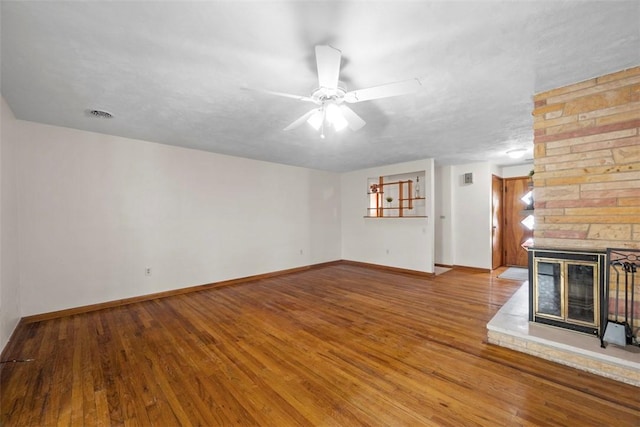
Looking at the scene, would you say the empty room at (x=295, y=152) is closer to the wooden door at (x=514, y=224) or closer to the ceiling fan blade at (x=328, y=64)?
the ceiling fan blade at (x=328, y=64)

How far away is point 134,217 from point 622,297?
588 centimetres

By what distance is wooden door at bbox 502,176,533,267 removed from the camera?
6199 millimetres

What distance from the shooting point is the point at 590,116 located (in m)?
2.34

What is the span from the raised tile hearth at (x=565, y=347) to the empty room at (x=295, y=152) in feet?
0.05

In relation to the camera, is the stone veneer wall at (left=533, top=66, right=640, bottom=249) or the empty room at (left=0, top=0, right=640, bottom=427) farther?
the stone veneer wall at (left=533, top=66, right=640, bottom=249)

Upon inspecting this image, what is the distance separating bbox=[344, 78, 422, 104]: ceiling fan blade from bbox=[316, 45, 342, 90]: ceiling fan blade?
185 millimetres

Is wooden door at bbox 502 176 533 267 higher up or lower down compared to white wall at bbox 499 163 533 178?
lower down

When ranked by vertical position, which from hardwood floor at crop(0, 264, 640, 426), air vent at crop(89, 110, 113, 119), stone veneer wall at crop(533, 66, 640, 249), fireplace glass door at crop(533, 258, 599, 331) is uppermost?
air vent at crop(89, 110, 113, 119)

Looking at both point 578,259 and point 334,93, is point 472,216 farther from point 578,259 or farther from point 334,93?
point 334,93

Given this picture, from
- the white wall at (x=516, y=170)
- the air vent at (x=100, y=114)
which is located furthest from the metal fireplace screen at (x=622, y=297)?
the air vent at (x=100, y=114)

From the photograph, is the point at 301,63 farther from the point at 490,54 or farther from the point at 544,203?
the point at 544,203

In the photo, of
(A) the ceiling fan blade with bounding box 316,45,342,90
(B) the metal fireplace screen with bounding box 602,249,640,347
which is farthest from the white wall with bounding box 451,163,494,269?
(A) the ceiling fan blade with bounding box 316,45,342,90

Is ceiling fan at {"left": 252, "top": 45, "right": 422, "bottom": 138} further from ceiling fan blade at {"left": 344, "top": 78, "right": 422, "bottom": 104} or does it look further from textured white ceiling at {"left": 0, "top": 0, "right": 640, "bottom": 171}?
textured white ceiling at {"left": 0, "top": 0, "right": 640, "bottom": 171}

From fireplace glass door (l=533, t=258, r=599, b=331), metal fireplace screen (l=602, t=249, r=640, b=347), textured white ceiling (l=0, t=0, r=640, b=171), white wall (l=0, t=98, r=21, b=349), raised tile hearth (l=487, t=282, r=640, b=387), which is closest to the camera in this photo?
textured white ceiling (l=0, t=0, r=640, b=171)
